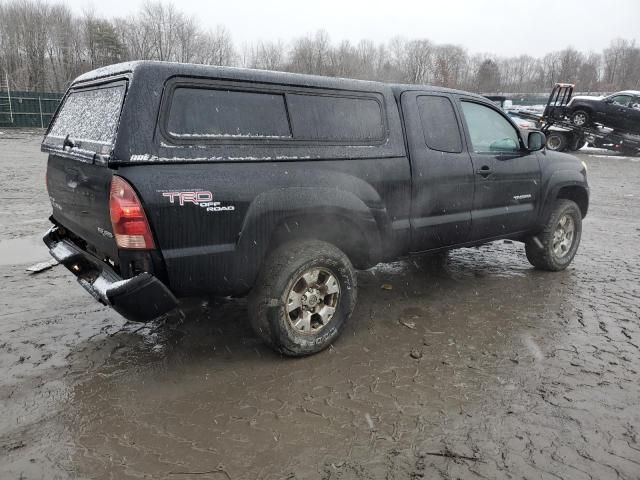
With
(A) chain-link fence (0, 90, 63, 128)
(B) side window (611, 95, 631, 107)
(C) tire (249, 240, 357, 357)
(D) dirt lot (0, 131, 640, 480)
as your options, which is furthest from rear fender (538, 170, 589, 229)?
(A) chain-link fence (0, 90, 63, 128)

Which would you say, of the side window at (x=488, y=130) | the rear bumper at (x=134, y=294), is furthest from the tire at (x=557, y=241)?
the rear bumper at (x=134, y=294)

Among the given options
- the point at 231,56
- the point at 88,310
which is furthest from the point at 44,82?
the point at 88,310

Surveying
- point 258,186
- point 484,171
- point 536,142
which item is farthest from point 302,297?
point 536,142

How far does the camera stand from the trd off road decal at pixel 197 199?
8.79ft

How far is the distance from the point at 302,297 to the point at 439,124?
1.98 metres

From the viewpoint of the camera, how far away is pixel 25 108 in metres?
29.9

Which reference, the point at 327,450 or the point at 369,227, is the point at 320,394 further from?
the point at 369,227

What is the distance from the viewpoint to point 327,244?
339cm

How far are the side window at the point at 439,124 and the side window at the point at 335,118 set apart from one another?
51 centimetres

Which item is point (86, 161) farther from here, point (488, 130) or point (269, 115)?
point (488, 130)

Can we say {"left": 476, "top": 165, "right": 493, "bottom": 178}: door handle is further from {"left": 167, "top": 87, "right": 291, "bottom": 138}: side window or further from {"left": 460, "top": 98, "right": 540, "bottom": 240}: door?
{"left": 167, "top": 87, "right": 291, "bottom": 138}: side window

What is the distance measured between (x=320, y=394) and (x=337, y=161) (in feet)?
5.22

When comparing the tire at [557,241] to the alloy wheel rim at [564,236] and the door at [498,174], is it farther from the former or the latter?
the door at [498,174]

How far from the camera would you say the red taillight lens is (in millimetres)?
2582
